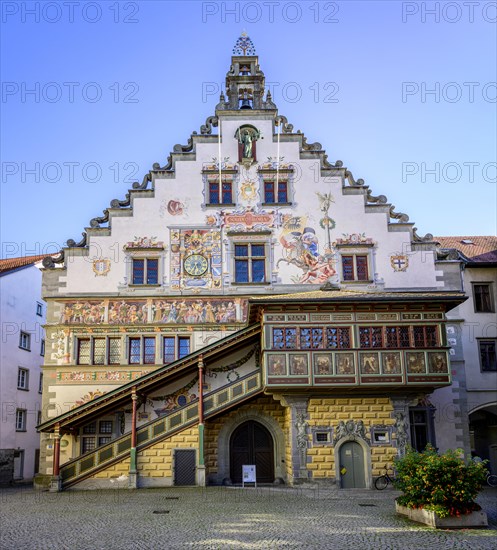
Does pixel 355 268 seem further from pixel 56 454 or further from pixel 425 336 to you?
pixel 56 454

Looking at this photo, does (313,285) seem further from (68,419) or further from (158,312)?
(68,419)

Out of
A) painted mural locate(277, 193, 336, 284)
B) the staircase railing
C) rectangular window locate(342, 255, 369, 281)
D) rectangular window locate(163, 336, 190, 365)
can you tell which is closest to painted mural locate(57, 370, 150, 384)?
rectangular window locate(163, 336, 190, 365)

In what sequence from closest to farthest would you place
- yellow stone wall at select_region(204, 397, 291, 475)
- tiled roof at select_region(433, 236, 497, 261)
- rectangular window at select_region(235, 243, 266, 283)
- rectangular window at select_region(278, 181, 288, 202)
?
yellow stone wall at select_region(204, 397, 291, 475)
rectangular window at select_region(235, 243, 266, 283)
rectangular window at select_region(278, 181, 288, 202)
tiled roof at select_region(433, 236, 497, 261)

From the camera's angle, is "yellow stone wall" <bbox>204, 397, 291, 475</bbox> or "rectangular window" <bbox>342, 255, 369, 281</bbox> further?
"rectangular window" <bbox>342, 255, 369, 281</bbox>

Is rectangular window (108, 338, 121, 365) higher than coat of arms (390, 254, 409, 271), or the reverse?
coat of arms (390, 254, 409, 271)

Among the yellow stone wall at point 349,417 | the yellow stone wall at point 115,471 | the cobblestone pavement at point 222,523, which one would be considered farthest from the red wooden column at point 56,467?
the yellow stone wall at point 349,417

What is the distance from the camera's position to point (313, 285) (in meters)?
28.0

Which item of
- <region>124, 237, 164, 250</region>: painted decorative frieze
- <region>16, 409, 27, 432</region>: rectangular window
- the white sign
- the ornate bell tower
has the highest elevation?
the ornate bell tower

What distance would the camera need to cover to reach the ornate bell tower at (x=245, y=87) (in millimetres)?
30094

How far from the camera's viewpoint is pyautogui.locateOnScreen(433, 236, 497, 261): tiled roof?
35809mm

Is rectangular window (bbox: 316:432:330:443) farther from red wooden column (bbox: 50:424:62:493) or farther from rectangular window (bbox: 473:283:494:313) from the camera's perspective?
rectangular window (bbox: 473:283:494:313)

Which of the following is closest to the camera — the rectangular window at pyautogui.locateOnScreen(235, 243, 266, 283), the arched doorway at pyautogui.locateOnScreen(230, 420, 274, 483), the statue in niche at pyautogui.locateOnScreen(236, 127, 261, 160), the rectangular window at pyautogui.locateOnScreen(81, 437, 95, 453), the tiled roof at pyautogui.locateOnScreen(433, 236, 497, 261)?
the arched doorway at pyautogui.locateOnScreen(230, 420, 274, 483)

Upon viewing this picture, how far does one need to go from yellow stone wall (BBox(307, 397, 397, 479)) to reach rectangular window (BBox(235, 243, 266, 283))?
6212 mm

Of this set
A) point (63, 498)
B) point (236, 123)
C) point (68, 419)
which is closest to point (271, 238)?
point (236, 123)
